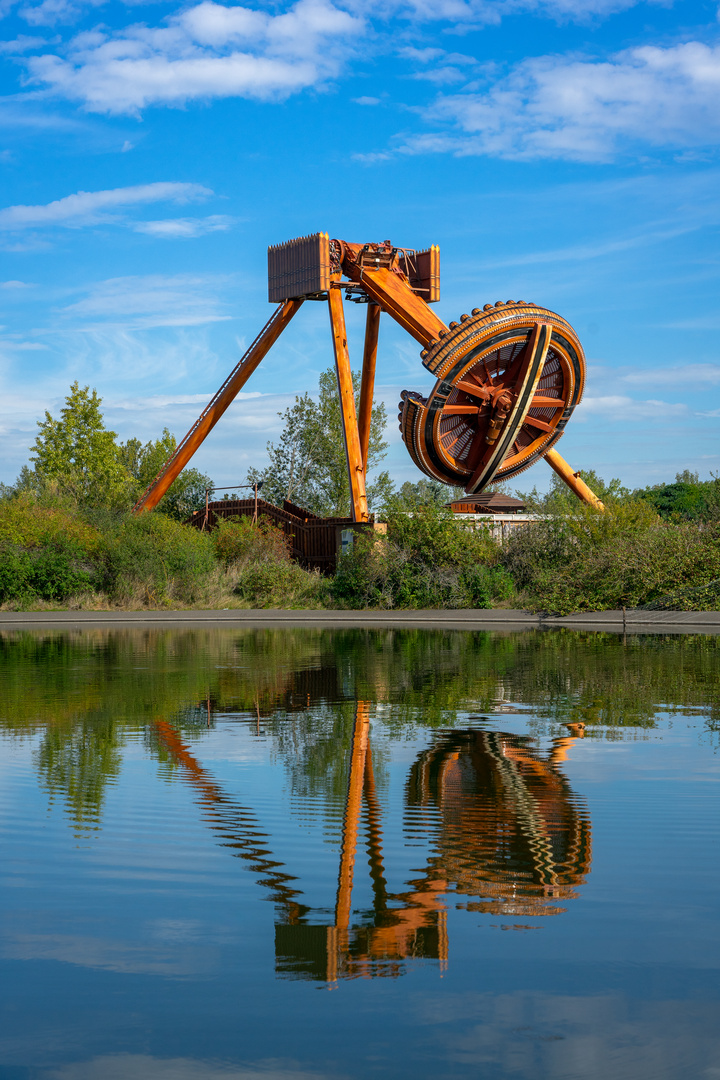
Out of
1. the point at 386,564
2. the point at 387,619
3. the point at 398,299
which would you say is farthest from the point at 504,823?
the point at 398,299

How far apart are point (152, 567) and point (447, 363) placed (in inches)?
482

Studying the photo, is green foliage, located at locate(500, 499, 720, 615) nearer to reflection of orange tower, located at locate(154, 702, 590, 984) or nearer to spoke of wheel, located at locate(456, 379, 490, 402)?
spoke of wheel, located at locate(456, 379, 490, 402)

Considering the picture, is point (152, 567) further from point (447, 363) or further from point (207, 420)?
point (447, 363)

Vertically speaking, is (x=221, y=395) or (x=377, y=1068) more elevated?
(x=221, y=395)

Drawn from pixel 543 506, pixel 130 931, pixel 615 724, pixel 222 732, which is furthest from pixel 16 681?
pixel 543 506

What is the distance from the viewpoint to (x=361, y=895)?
578 cm

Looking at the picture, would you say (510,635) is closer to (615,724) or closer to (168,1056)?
(615,724)

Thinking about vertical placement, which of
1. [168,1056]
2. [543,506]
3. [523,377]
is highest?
[523,377]

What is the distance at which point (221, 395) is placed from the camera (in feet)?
150

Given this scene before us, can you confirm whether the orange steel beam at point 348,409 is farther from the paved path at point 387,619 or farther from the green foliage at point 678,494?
the green foliage at point 678,494

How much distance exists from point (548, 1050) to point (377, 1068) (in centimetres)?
64

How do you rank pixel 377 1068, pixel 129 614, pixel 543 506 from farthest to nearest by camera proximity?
pixel 543 506, pixel 129 614, pixel 377 1068

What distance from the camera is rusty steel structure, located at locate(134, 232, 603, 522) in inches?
1492

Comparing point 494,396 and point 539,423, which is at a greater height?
point 494,396
